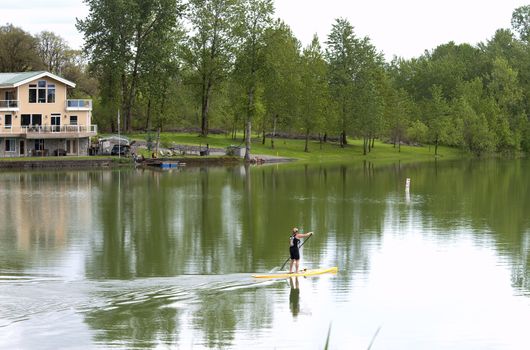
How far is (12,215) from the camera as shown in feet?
165

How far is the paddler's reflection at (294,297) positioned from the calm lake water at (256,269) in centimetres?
8

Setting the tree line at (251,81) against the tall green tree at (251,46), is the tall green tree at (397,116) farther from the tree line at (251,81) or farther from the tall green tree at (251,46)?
the tall green tree at (251,46)

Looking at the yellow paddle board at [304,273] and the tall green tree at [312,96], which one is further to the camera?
the tall green tree at [312,96]

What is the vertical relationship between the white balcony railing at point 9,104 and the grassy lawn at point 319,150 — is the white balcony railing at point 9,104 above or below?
above

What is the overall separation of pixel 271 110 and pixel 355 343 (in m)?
91.7

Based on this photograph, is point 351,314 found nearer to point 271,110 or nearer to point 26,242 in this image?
point 26,242

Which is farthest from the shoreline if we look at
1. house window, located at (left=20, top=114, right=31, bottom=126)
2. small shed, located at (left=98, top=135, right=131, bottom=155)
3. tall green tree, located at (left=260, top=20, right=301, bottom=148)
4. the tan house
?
tall green tree, located at (left=260, top=20, right=301, bottom=148)

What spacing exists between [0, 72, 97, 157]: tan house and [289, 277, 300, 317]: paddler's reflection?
6983 cm

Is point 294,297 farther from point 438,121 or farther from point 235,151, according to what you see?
Result: point 438,121

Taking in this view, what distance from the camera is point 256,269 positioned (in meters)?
33.3

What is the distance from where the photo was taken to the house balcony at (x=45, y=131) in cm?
9538

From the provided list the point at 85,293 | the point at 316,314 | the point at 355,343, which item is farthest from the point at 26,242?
the point at 355,343

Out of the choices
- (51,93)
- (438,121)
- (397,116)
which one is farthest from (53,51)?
(438,121)

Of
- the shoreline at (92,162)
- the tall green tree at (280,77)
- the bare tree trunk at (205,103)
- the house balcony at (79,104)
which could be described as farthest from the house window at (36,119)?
the tall green tree at (280,77)
